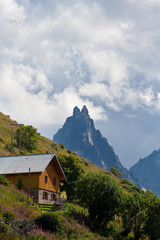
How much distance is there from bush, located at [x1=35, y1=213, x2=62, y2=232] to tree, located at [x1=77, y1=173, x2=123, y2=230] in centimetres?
947

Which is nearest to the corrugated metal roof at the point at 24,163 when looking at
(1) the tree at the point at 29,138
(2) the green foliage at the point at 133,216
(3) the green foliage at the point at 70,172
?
(3) the green foliage at the point at 70,172

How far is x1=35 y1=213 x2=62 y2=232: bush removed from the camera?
22.3m

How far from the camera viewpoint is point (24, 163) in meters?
42.2

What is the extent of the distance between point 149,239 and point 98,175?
9.32 metres

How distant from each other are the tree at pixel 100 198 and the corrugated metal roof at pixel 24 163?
9.25 metres

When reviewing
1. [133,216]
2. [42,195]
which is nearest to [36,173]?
[42,195]

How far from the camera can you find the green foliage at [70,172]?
49.4 m

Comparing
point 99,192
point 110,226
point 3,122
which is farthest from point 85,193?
point 3,122

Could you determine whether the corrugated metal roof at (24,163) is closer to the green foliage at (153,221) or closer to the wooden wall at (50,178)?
the wooden wall at (50,178)

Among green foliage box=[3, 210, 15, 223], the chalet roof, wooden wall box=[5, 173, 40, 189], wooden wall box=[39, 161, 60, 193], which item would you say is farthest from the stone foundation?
green foliage box=[3, 210, 15, 223]

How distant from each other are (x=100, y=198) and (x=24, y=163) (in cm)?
1462

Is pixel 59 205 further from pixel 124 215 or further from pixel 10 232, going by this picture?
pixel 10 232

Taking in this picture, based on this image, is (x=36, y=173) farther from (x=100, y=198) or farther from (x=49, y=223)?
(x=49, y=223)

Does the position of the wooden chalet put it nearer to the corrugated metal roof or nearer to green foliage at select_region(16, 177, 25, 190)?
the corrugated metal roof
